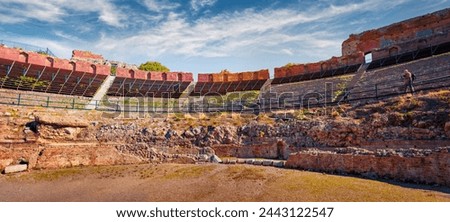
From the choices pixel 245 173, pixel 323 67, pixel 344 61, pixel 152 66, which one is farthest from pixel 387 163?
pixel 152 66

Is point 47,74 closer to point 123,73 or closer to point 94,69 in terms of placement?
point 94,69

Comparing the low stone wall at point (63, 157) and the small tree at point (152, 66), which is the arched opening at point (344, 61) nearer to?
the low stone wall at point (63, 157)

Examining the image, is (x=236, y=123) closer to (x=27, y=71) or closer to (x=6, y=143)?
(x=6, y=143)

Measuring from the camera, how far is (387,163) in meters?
10.5

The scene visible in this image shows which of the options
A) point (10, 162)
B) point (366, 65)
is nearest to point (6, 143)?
point (10, 162)

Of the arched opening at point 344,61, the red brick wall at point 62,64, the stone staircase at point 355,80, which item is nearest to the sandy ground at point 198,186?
the stone staircase at point 355,80

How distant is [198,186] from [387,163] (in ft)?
24.7

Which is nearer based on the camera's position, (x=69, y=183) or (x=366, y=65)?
(x=69, y=183)

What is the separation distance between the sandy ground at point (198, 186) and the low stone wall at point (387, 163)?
64cm

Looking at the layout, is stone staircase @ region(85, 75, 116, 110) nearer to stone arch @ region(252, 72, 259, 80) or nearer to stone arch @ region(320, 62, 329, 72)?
stone arch @ region(252, 72, 259, 80)

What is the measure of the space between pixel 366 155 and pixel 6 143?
18121 millimetres

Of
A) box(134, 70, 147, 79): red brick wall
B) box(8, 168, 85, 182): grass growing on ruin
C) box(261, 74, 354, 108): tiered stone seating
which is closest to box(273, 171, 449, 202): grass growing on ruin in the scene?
box(8, 168, 85, 182): grass growing on ruin

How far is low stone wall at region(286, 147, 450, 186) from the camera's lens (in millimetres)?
9266
